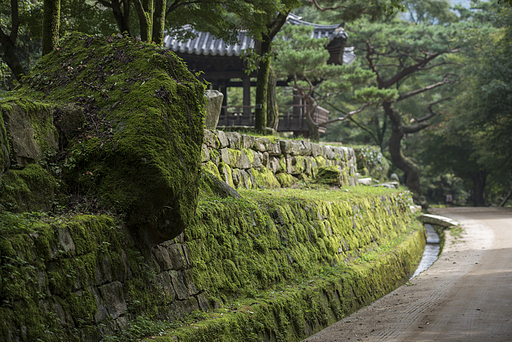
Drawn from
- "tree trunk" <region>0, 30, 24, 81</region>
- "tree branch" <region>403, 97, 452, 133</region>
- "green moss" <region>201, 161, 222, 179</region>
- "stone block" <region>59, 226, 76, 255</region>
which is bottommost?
"stone block" <region>59, 226, 76, 255</region>

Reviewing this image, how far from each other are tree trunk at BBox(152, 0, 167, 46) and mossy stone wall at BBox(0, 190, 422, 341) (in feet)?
11.8

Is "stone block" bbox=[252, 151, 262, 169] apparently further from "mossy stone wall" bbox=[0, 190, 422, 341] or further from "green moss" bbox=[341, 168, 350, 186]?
"green moss" bbox=[341, 168, 350, 186]

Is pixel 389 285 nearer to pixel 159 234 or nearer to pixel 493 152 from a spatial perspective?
pixel 159 234

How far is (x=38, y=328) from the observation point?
372 centimetres

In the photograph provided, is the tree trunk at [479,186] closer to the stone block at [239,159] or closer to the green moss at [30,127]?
the stone block at [239,159]

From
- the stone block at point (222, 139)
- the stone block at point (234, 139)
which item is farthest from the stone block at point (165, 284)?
the stone block at point (234, 139)

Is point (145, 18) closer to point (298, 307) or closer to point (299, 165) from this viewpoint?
point (298, 307)

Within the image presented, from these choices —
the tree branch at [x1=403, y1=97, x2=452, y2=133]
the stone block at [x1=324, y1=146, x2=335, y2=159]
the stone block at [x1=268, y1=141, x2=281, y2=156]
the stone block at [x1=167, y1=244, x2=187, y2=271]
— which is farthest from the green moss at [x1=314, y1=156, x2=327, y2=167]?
the tree branch at [x1=403, y1=97, x2=452, y2=133]

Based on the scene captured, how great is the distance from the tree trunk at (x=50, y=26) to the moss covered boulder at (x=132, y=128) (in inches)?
33.0

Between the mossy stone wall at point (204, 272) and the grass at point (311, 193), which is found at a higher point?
the grass at point (311, 193)

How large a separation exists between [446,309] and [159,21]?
748 centimetres

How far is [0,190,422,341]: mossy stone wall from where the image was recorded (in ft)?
12.8

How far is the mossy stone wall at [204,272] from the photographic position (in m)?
3.89

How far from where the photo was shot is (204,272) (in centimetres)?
614
